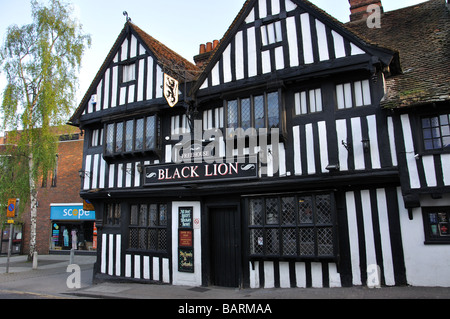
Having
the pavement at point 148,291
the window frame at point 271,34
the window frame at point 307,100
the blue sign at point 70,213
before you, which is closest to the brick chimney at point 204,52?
the window frame at point 271,34

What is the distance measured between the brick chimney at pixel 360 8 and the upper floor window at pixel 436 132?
269 inches

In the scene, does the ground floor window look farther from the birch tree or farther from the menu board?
the menu board

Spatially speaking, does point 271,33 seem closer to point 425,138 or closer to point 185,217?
point 425,138

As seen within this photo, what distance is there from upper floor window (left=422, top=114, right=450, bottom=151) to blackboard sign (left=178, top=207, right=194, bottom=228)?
6.57 meters

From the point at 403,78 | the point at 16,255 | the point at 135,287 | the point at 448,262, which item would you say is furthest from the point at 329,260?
the point at 16,255

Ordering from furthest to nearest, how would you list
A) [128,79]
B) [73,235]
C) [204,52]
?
[73,235]
[204,52]
[128,79]

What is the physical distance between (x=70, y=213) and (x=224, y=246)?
13747mm

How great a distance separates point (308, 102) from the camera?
8875 mm

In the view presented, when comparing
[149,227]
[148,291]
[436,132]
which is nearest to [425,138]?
[436,132]

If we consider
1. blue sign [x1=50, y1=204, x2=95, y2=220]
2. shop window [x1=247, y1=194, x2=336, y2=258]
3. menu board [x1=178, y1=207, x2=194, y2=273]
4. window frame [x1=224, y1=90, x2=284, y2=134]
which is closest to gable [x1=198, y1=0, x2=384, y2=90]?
window frame [x1=224, y1=90, x2=284, y2=134]

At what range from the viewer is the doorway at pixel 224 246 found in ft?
30.6

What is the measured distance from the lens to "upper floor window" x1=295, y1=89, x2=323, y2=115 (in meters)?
8.77
